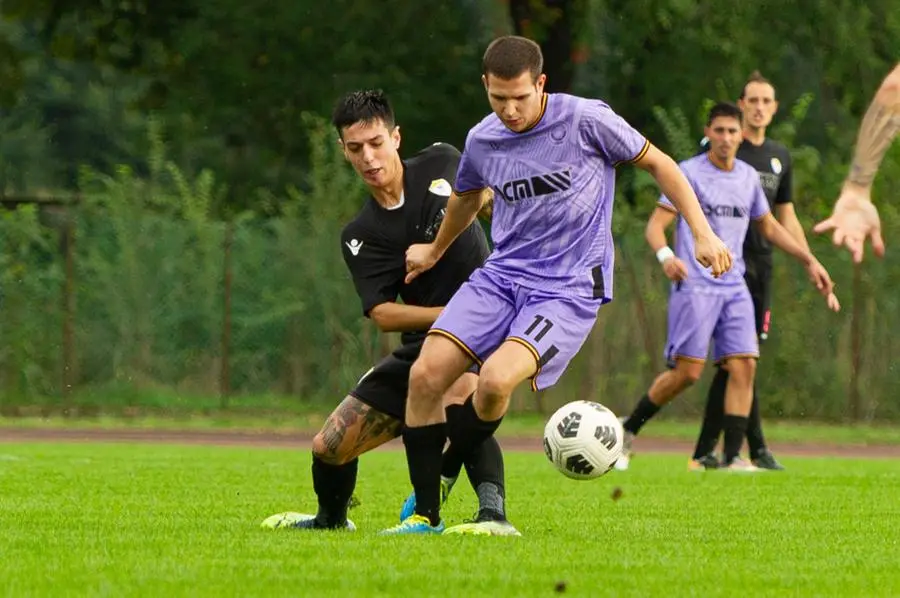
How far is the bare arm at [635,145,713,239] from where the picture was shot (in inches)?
303

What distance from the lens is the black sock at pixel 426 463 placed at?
787 centimetres

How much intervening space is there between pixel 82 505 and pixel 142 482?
1798mm

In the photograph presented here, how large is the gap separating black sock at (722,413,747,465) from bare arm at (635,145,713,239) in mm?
5362

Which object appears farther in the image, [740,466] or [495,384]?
[740,466]

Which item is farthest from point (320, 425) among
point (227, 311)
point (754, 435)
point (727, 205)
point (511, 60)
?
point (511, 60)

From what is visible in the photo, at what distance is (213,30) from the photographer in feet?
83.4

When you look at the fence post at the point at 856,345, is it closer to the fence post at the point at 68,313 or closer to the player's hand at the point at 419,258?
the fence post at the point at 68,313

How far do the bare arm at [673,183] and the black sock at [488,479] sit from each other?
1.28 meters

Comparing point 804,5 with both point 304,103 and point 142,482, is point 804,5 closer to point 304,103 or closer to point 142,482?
point 304,103

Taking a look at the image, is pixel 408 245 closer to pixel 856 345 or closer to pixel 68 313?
pixel 856 345

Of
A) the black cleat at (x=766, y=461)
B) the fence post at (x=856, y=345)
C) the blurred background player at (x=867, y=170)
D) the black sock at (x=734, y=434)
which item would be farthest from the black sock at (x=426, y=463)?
the fence post at (x=856, y=345)

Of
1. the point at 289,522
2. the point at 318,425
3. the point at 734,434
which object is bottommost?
the point at 318,425

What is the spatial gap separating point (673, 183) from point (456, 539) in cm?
170

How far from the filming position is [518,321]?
776 cm
